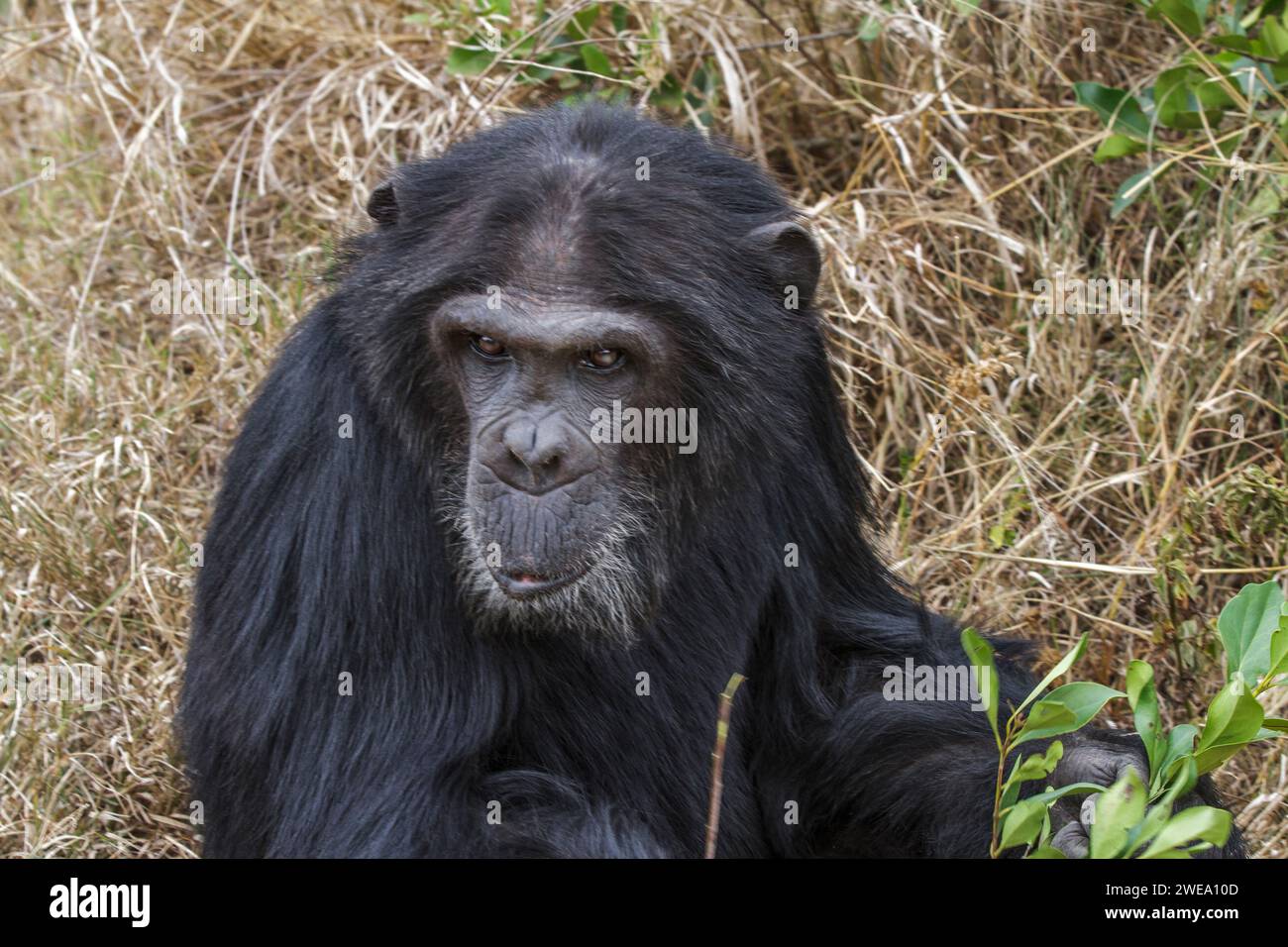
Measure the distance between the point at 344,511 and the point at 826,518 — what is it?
1.65m

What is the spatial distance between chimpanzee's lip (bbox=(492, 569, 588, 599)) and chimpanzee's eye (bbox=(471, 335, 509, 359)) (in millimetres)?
618

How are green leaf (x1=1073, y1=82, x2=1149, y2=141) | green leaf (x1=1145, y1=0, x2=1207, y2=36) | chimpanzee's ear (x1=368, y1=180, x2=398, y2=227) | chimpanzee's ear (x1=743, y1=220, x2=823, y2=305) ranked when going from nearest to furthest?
chimpanzee's ear (x1=368, y1=180, x2=398, y2=227) → chimpanzee's ear (x1=743, y1=220, x2=823, y2=305) → green leaf (x1=1145, y1=0, x2=1207, y2=36) → green leaf (x1=1073, y1=82, x2=1149, y2=141)

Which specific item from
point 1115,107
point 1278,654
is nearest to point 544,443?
point 1278,654

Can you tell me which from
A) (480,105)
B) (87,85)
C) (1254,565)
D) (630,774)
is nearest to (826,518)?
(630,774)

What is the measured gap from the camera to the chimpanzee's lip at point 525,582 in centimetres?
468

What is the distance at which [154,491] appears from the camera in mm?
7027

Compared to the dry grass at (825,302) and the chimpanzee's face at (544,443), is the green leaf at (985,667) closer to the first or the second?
the chimpanzee's face at (544,443)

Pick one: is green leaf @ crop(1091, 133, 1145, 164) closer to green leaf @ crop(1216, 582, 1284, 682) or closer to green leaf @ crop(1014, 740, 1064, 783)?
green leaf @ crop(1216, 582, 1284, 682)

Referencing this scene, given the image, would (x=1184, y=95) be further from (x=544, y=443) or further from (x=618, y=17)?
(x=544, y=443)

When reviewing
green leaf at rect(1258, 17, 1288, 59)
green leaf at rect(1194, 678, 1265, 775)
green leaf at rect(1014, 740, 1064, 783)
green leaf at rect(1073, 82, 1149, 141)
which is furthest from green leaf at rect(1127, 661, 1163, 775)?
green leaf at rect(1073, 82, 1149, 141)

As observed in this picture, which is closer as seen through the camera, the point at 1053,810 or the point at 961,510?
the point at 1053,810

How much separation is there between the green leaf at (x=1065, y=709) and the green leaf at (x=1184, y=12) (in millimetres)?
3453

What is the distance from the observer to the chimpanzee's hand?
4859 mm
